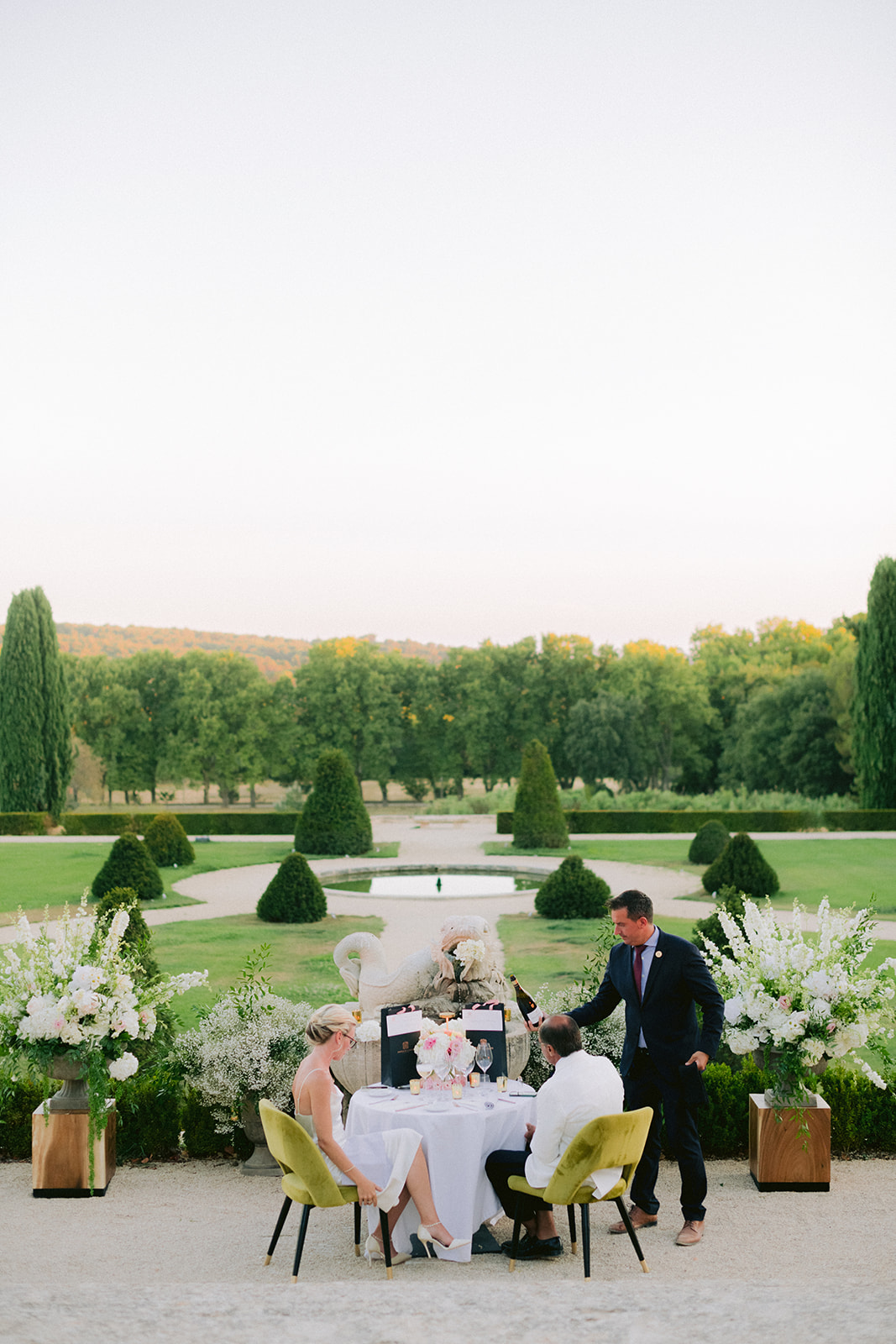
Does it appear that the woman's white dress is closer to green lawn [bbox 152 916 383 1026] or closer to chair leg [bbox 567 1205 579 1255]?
chair leg [bbox 567 1205 579 1255]

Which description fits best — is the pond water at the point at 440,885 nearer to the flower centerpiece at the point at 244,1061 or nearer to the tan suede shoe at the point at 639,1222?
the flower centerpiece at the point at 244,1061

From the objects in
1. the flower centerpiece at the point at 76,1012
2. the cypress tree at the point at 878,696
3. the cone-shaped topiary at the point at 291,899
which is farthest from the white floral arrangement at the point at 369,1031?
the cypress tree at the point at 878,696

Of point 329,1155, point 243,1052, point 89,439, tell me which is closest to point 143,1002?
point 243,1052

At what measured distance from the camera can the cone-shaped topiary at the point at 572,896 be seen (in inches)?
604

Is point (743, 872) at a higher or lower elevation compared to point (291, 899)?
higher

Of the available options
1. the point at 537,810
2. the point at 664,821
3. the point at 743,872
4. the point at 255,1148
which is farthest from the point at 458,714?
the point at 255,1148

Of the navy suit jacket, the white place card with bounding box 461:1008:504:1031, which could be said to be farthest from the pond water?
the navy suit jacket

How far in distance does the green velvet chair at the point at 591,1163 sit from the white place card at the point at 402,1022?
101 cm

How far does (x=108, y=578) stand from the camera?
4278cm

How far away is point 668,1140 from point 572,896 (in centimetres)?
1016

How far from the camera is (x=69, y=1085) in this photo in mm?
5949

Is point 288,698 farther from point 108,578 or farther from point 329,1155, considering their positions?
point 329,1155

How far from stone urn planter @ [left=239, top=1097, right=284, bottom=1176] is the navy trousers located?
2.20 m

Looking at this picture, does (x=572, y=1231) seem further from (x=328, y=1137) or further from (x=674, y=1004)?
(x=328, y=1137)
